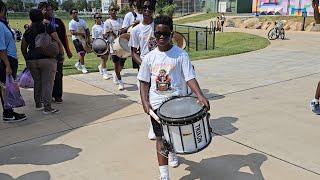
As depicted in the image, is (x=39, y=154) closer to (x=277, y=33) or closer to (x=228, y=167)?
(x=228, y=167)

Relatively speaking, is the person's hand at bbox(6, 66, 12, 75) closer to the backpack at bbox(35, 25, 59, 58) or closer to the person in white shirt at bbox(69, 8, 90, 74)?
the backpack at bbox(35, 25, 59, 58)

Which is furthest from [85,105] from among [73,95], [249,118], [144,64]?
[144,64]

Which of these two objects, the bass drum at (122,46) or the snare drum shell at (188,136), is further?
the bass drum at (122,46)

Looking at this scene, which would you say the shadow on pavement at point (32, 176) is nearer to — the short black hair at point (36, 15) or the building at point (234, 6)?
the short black hair at point (36, 15)

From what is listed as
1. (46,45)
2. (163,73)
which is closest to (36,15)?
(46,45)

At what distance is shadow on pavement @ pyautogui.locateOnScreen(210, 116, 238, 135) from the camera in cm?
522

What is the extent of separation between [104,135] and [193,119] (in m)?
2.42

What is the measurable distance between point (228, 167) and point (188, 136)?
1.16 meters

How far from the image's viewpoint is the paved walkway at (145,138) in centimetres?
405

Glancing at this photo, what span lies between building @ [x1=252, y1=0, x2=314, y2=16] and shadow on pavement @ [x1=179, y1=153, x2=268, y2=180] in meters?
38.8

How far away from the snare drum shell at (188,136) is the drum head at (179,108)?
8 centimetres

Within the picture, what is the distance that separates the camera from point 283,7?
4366 cm

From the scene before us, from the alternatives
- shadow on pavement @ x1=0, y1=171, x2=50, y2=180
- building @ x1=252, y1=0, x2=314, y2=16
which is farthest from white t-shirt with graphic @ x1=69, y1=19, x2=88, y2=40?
building @ x1=252, y1=0, x2=314, y2=16

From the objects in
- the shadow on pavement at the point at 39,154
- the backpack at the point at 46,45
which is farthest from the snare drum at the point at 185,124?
the backpack at the point at 46,45
